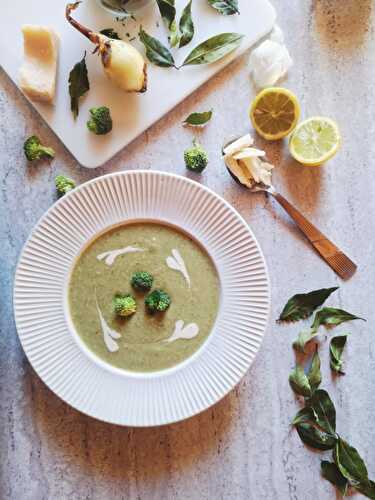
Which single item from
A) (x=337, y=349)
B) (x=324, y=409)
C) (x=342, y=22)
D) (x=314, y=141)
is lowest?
(x=324, y=409)

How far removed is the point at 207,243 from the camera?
1.80 metres

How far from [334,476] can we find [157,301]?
0.82 meters

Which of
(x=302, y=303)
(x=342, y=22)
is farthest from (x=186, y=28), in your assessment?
(x=302, y=303)

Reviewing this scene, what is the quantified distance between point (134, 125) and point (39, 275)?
57cm

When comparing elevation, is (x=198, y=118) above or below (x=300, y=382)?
above

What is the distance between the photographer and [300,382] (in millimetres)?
1868

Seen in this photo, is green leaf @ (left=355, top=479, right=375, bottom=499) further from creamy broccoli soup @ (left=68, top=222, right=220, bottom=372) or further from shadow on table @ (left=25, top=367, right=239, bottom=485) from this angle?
creamy broccoli soup @ (left=68, top=222, right=220, bottom=372)

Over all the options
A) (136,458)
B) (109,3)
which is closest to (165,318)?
(136,458)

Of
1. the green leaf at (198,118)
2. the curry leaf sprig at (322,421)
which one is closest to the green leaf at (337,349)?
the curry leaf sprig at (322,421)

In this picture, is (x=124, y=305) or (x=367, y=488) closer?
(x=124, y=305)

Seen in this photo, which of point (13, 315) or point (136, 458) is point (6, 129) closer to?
point (13, 315)

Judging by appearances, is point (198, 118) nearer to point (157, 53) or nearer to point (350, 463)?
point (157, 53)

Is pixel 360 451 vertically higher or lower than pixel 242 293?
lower

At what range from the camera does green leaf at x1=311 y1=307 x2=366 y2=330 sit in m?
1.91
